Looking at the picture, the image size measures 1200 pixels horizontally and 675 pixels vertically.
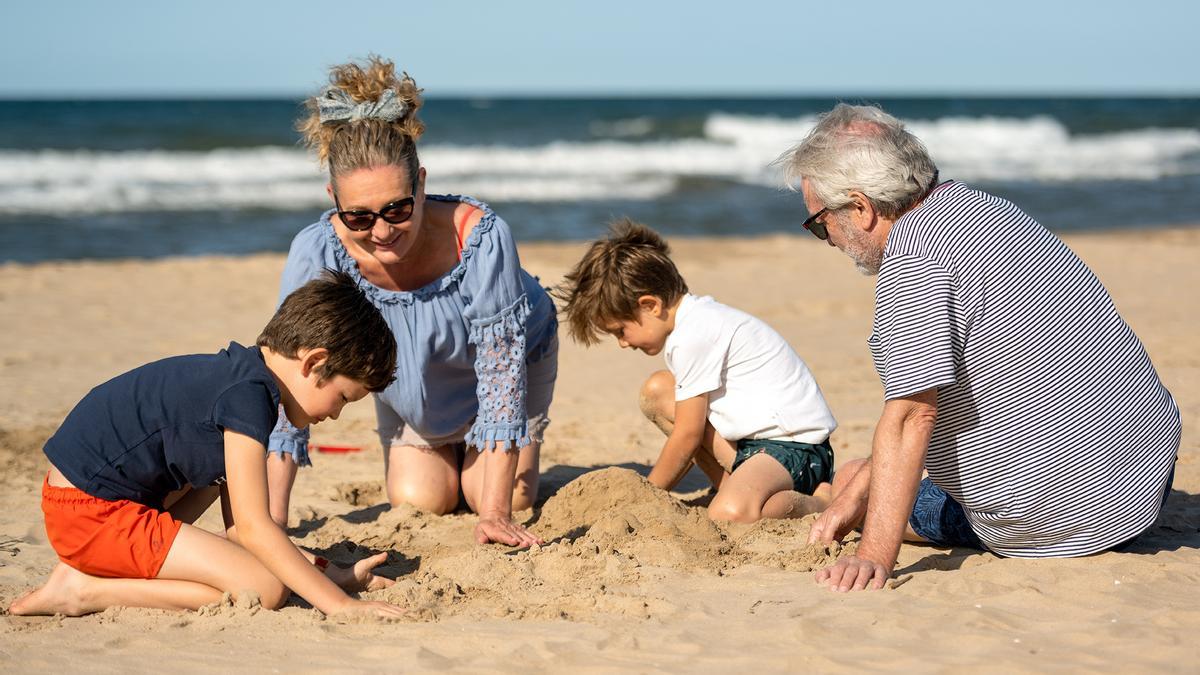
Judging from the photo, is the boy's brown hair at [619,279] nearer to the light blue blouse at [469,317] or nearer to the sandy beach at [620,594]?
the light blue blouse at [469,317]

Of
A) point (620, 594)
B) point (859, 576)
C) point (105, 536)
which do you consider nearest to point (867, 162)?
point (859, 576)

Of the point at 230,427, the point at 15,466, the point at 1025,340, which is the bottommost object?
the point at 15,466

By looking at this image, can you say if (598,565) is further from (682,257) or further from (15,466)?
(682,257)

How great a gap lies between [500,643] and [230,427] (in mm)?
951

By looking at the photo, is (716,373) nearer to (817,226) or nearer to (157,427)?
(817,226)

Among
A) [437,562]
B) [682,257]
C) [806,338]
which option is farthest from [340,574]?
[682,257]

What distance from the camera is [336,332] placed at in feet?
10.4

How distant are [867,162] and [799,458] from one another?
1512 millimetres

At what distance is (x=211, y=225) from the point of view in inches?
610

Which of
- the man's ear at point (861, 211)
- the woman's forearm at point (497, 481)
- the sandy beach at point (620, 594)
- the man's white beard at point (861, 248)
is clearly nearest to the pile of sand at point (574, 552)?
the sandy beach at point (620, 594)

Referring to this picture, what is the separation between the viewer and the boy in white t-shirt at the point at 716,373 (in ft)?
14.3

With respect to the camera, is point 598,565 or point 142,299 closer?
point 598,565

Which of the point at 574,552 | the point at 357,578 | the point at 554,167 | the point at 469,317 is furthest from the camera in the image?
the point at 554,167

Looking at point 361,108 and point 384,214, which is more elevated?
point 361,108
